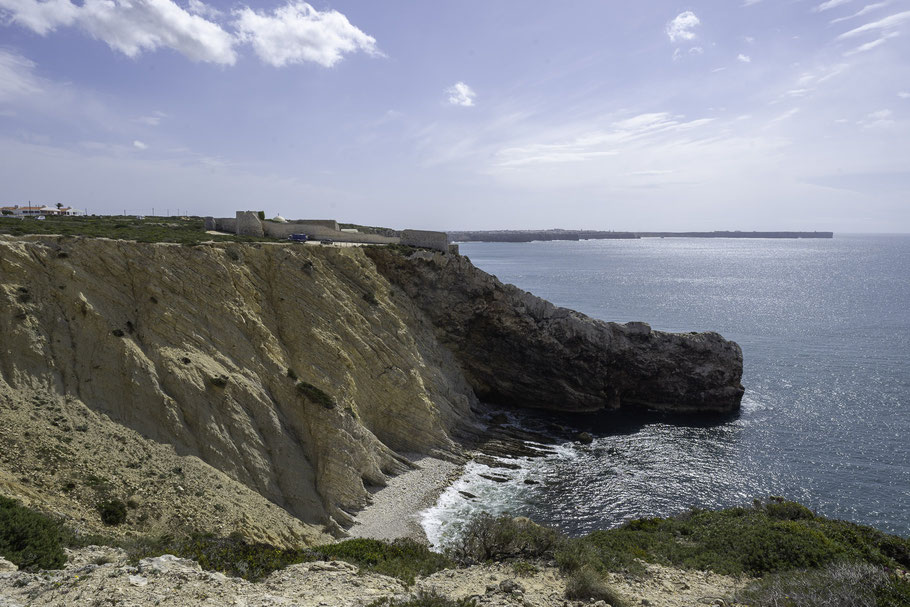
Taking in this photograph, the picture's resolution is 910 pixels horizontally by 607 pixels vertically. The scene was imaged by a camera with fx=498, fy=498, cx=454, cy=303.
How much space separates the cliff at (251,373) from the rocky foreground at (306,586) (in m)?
8.62

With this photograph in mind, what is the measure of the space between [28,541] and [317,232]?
41757 millimetres

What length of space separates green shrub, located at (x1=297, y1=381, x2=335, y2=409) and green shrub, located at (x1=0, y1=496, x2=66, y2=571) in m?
15.5

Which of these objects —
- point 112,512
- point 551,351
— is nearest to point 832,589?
point 112,512

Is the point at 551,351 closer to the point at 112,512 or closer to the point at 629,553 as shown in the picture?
the point at 629,553

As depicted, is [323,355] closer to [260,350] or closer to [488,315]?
[260,350]

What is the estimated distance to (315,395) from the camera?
2927 centimetres

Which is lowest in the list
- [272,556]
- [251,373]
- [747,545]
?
[747,545]

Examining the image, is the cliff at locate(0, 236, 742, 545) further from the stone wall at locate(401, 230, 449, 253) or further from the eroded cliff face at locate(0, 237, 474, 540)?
the stone wall at locate(401, 230, 449, 253)

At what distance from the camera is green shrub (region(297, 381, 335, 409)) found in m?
29.0

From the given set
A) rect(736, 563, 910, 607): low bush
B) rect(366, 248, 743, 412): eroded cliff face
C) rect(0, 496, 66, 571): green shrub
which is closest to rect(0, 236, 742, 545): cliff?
rect(366, 248, 743, 412): eroded cliff face

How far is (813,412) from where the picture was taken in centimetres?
4241

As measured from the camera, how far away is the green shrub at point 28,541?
11570 millimetres

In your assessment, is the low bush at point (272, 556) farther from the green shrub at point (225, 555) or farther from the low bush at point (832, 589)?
the low bush at point (832, 589)

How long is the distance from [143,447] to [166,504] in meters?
3.60
